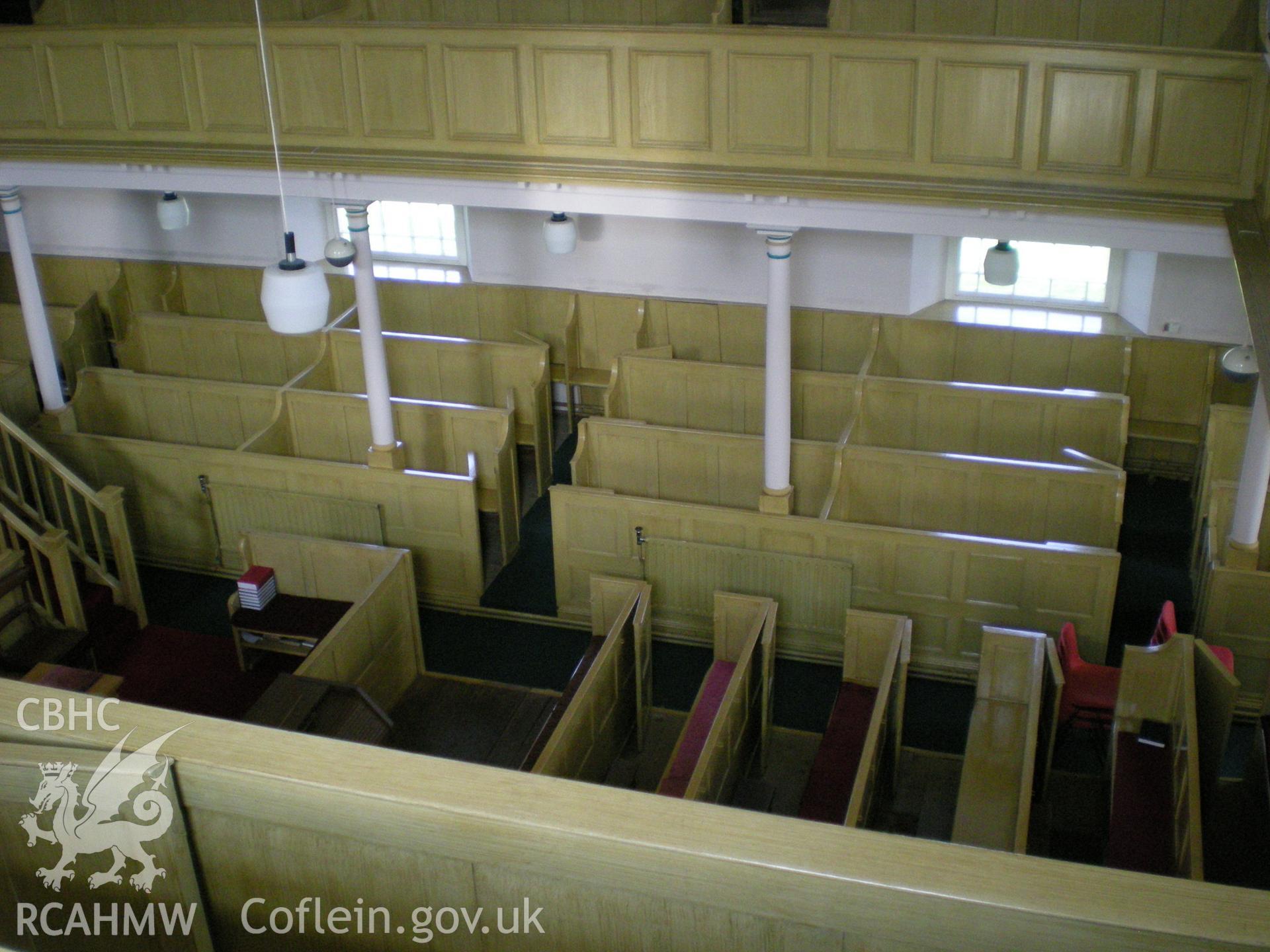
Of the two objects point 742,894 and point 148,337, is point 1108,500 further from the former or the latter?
point 148,337

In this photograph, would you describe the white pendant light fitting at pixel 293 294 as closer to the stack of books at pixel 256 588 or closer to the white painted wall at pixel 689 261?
the stack of books at pixel 256 588

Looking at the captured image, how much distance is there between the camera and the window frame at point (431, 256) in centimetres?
1614

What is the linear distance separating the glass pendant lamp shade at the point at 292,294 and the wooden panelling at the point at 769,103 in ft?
12.4

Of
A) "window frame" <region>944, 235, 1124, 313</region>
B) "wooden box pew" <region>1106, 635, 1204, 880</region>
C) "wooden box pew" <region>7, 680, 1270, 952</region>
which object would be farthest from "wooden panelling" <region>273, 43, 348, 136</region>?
"wooden box pew" <region>7, 680, 1270, 952</region>

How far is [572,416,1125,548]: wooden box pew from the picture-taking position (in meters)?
10.8

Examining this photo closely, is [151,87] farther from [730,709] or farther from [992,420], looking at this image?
[992,420]

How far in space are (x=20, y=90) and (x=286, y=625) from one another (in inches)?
230

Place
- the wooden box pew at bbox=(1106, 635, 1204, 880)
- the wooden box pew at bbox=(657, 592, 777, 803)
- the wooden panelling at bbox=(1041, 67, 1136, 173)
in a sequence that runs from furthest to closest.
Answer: the wooden panelling at bbox=(1041, 67, 1136, 173) → the wooden box pew at bbox=(657, 592, 777, 803) → the wooden box pew at bbox=(1106, 635, 1204, 880)

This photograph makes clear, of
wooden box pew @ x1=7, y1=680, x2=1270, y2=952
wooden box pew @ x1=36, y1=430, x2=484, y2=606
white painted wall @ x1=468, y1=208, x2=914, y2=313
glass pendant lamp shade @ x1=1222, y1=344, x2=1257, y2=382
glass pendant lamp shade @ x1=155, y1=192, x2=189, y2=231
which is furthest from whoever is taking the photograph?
glass pendant lamp shade @ x1=155, y1=192, x2=189, y2=231

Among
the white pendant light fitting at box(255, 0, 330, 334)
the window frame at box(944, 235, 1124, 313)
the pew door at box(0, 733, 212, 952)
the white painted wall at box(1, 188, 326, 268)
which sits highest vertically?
the pew door at box(0, 733, 212, 952)

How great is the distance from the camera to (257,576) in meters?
10.5

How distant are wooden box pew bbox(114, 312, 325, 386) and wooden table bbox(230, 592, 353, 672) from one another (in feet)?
16.5

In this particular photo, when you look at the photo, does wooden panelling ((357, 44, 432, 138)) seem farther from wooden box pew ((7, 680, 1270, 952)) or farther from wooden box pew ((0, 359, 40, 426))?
wooden box pew ((7, 680, 1270, 952))

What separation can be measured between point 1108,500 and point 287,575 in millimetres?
7231
